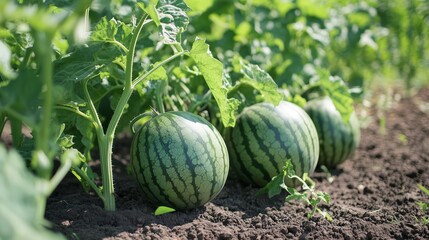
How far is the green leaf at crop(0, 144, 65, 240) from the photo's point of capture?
188 cm

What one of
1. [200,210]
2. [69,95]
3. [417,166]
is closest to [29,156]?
[69,95]

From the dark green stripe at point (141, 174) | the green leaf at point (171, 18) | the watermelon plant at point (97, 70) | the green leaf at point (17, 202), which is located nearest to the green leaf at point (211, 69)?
the watermelon plant at point (97, 70)

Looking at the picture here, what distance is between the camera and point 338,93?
175 inches

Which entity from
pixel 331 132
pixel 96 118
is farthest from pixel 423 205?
pixel 96 118

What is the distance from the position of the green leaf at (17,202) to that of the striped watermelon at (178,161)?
144 centimetres

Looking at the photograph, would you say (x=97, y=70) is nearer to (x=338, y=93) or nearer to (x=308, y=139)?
(x=308, y=139)

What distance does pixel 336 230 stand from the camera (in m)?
3.39

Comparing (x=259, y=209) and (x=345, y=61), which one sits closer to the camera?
(x=259, y=209)

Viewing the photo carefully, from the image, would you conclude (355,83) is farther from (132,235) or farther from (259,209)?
(132,235)

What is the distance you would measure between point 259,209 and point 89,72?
131 centimetres

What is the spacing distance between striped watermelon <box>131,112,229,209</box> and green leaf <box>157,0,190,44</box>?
1.69ft

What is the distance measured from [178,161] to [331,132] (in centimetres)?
169

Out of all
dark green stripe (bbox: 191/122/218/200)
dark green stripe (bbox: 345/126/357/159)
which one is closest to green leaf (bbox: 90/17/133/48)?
dark green stripe (bbox: 191/122/218/200)

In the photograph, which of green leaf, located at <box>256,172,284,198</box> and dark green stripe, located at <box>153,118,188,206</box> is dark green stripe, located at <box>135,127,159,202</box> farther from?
green leaf, located at <box>256,172,284,198</box>
